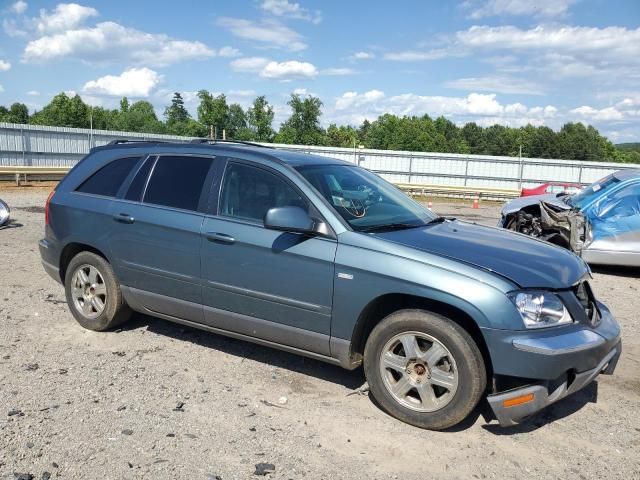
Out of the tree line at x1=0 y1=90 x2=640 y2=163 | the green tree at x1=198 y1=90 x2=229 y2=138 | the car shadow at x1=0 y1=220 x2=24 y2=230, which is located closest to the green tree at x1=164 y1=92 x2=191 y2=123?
the tree line at x1=0 y1=90 x2=640 y2=163

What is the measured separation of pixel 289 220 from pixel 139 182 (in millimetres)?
1896

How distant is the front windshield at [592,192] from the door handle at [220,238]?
689cm

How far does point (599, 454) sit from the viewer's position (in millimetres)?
3605

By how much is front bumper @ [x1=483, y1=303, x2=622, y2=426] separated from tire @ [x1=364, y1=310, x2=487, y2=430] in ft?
0.51

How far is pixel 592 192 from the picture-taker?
31.7ft

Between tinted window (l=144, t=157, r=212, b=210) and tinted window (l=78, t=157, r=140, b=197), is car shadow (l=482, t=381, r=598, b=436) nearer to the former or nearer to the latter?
tinted window (l=144, t=157, r=212, b=210)

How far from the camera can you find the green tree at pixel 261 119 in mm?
61438

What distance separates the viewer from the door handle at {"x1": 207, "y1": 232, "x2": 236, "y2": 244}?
4449 millimetres

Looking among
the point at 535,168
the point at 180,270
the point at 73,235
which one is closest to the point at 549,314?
the point at 180,270

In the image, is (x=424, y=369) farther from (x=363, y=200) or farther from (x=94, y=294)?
(x=94, y=294)

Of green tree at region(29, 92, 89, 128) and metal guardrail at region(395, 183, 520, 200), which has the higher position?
green tree at region(29, 92, 89, 128)

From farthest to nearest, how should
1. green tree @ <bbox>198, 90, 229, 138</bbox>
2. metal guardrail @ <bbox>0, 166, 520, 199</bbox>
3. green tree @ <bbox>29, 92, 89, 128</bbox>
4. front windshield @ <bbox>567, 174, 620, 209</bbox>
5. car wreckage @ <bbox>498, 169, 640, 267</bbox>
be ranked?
green tree @ <bbox>29, 92, 89, 128</bbox>, green tree @ <bbox>198, 90, 229, 138</bbox>, metal guardrail @ <bbox>0, 166, 520, 199</bbox>, front windshield @ <bbox>567, 174, 620, 209</bbox>, car wreckage @ <bbox>498, 169, 640, 267</bbox>

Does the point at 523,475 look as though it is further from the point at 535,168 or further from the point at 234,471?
the point at 535,168

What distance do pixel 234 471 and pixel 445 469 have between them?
1.23 metres
